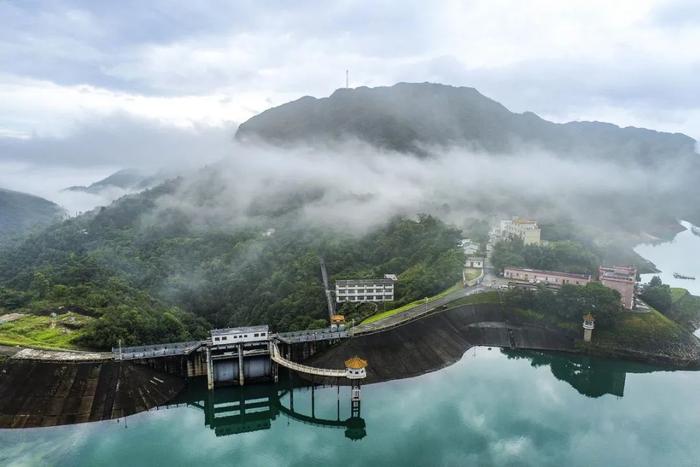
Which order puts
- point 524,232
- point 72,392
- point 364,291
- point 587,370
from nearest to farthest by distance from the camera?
point 72,392 < point 587,370 < point 364,291 < point 524,232

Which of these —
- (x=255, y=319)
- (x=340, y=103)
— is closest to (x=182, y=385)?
(x=255, y=319)

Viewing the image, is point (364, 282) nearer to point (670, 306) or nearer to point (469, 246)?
point (469, 246)

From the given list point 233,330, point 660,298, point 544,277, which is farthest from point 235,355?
point 660,298

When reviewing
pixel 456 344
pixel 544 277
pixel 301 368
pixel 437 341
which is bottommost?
pixel 456 344

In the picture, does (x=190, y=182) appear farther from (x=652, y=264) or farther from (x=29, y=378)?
(x=652, y=264)

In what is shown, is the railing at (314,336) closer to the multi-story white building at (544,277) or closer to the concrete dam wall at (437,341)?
the concrete dam wall at (437,341)

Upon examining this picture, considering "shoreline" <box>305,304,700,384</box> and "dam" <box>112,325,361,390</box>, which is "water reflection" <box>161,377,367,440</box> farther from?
"shoreline" <box>305,304,700,384</box>

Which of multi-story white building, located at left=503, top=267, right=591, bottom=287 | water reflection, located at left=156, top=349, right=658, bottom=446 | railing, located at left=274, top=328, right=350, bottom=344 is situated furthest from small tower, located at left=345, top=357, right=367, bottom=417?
multi-story white building, located at left=503, top=267, right=591, bottom=287
